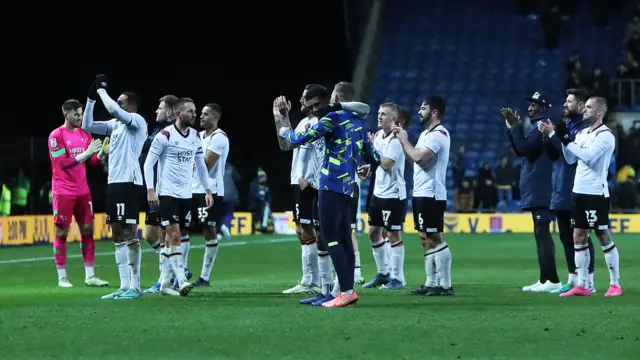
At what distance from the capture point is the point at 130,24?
105ft

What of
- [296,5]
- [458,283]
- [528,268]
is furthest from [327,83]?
[458,283]

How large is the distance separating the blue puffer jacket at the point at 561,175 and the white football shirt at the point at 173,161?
4191 millimetres

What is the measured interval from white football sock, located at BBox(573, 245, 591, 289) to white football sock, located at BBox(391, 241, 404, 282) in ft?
7.95

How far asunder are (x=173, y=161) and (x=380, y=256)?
335 cm

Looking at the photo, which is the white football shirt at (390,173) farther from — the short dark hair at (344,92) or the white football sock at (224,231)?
the white football sock at (224,231)

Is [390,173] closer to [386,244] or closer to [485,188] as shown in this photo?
[386,244]

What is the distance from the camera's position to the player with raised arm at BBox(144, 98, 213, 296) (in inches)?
531

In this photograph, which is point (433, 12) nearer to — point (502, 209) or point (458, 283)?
point (502, 209)

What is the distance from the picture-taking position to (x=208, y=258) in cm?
1525

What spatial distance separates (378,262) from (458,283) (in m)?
1.14

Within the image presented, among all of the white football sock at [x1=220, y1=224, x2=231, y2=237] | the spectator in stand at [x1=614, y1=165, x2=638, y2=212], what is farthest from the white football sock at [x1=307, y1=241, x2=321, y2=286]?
the spectator in stand at [x1=614, y1=165, x2=638, y2=212]

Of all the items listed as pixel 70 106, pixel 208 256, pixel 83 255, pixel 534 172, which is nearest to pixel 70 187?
pixel 83 255

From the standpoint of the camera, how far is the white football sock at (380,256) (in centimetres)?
1546

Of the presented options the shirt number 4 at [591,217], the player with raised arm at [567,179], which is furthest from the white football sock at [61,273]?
the shirt number 4 at [591,217]
